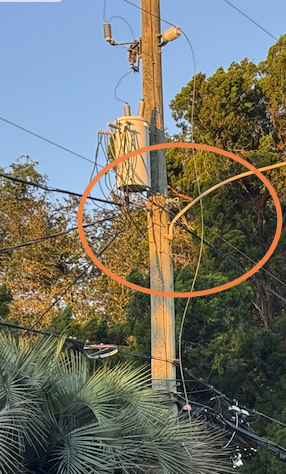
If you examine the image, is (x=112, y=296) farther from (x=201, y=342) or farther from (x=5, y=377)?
(x=5, y=377)

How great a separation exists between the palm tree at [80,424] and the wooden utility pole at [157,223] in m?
0.71

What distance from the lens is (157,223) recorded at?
7.35 meters

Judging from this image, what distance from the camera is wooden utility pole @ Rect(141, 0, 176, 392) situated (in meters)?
6.97

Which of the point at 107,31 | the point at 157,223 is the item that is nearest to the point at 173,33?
the point at 107,31

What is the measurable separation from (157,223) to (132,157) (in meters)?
0.81

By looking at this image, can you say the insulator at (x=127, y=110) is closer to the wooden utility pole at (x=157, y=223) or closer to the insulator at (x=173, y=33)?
the wooden utility pole at (x=157, y=223)

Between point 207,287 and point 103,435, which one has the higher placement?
point 207,287

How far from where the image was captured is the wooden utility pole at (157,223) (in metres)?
6.97

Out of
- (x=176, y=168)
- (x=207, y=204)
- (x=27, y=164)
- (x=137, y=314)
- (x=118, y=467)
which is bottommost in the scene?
(x=118, y=467)

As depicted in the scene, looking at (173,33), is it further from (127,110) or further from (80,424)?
(80,424)

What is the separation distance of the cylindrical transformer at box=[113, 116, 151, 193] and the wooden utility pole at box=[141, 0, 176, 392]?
0.33 m

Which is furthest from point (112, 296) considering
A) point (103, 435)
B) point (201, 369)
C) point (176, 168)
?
point (103, 435)

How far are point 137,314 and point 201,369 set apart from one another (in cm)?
206

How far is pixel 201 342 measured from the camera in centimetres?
1538
